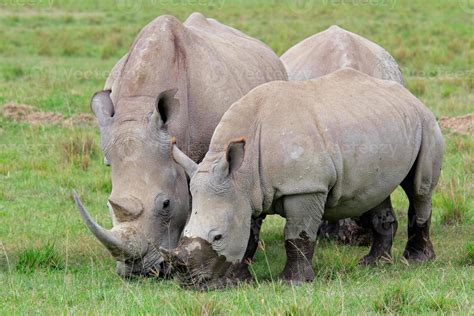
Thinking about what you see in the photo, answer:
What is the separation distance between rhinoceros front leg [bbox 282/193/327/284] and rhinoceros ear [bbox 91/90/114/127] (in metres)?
1.50

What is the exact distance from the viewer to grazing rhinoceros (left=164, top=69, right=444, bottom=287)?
6.84 meters

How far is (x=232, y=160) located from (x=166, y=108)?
920mm


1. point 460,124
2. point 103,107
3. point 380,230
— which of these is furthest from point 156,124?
point 460,124

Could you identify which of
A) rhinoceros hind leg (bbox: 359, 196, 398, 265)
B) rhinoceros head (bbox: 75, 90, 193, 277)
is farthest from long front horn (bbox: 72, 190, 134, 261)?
rhinoceros hind leg (bbox: 359, 196, 398, 265)

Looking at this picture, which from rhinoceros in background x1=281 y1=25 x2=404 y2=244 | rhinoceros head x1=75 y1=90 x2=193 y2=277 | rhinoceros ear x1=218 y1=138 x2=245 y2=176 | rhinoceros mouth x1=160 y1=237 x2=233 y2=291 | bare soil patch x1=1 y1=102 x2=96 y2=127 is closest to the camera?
rhinoceros mouth x1=160 y1=237 x2=233 y2=291

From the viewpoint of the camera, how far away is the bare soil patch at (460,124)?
1298cm

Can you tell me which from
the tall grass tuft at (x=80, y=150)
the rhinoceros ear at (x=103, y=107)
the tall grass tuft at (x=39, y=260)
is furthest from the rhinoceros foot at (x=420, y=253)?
the tall grass tuft at (x=80, y=150)

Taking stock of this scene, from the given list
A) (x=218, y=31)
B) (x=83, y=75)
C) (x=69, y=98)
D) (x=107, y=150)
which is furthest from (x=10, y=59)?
(x=107, y=150)

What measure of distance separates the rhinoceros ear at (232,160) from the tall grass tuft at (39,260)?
1607mm

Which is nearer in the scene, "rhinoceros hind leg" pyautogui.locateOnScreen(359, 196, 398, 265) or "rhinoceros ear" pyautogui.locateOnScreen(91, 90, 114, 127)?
"rhinoceros ear" pyautogui.locateOnScreen(91, 90, 114, 127)

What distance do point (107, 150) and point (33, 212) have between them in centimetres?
242

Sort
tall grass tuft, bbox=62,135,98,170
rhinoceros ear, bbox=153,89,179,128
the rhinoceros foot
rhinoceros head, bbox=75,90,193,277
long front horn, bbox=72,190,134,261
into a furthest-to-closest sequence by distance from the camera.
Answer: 1. tall grass tuft, bbox=62,135,98,170
2. the rhinoceros foot
3. rhinoceros ear, bbox=153,89,179,128
4. rhinoceros head, bbox=75,90,193,277
5. long front horn, bbox=72,190,134,261

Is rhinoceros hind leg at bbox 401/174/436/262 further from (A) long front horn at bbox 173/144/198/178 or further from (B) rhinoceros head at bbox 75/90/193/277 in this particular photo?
(A) long front horn at bbox 173/144/198/178

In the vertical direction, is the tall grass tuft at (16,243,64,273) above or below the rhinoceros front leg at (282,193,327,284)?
below
